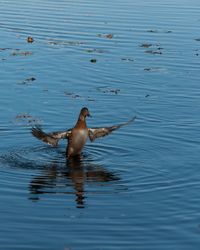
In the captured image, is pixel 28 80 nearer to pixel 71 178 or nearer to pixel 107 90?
pixel 107 90

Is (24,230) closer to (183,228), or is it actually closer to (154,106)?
(183,228)

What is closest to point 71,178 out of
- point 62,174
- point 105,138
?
point 62,174

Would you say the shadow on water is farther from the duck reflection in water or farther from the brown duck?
the brown duck

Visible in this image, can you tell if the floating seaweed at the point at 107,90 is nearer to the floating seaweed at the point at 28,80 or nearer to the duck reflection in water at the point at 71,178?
the floating seaweed at the point at 28,80

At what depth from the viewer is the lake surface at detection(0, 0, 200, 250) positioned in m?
11.1

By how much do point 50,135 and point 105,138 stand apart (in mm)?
1762

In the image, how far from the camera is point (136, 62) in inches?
937

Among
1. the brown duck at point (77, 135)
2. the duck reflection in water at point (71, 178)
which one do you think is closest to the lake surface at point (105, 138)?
the duck reflection in water at point (71, 178)

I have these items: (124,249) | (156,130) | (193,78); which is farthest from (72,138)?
(193,78)

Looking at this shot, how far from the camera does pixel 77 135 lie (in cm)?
1541

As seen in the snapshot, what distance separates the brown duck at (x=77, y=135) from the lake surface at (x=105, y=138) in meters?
0.28

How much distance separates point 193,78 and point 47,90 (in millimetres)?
4510

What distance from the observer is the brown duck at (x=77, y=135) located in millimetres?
15102

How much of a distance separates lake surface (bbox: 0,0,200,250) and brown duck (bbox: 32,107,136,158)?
28cm
